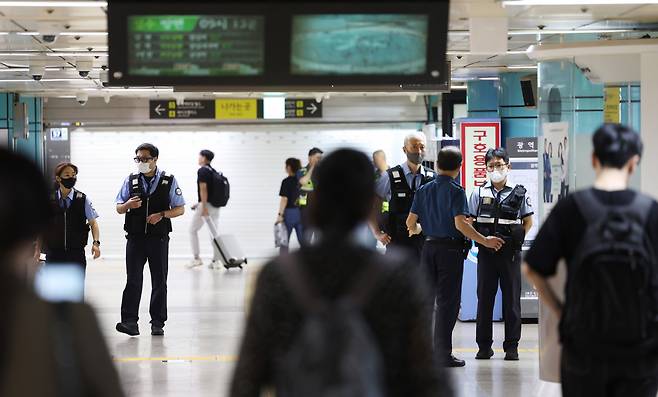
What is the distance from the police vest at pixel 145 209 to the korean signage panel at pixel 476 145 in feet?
15.3

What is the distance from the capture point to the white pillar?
782cm

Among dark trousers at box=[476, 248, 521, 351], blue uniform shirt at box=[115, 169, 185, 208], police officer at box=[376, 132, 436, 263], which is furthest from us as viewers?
blue uniform shirt at box=[115, 169, 185, 208]

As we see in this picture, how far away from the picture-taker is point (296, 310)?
9.98ft

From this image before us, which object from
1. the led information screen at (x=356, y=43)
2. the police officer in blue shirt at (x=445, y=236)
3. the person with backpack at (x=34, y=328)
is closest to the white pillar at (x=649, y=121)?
the police officer in blue shirt at (x=445, y=236)

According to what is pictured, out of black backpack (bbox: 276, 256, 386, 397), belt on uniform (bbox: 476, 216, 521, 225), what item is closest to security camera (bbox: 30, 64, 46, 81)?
belt on uniform (bbox: 476, 216, 521, 225)

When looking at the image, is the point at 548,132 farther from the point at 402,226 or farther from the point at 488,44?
the point at 402,226

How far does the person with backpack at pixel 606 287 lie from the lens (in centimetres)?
401

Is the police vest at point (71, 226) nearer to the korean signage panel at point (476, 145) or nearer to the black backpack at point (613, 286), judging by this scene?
the korean signage panel at point (476, 145)

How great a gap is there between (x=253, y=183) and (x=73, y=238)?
481 inches

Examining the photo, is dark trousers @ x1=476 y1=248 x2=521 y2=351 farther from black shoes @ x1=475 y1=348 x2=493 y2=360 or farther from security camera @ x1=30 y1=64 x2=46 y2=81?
security camera @ x1=30 y1=64 x2=46 y2=81

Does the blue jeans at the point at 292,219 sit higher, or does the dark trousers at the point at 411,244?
the dark trousers at the point at 411,244

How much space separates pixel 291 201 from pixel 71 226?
7.98m

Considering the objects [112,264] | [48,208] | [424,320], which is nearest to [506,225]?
[424,320]

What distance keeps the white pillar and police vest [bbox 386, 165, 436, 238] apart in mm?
1861
